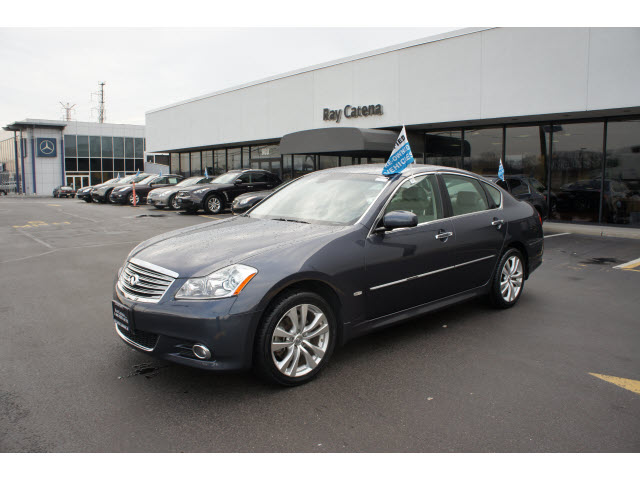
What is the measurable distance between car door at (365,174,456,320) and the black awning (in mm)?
11133

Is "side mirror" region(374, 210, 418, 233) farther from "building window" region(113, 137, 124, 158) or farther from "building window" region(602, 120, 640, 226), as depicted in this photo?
"building window" region(113, 137, 124, 158)

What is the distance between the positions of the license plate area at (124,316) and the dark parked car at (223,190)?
14.3 metres

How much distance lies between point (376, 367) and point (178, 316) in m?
1.63

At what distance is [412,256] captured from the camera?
4352 millimetres

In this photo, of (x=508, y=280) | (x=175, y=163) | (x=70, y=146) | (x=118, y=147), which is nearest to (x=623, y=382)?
(x=508, y=280)

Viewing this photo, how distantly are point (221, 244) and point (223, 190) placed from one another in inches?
585

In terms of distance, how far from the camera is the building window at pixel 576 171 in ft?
45.5

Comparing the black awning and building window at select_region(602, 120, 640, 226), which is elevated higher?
the black awning

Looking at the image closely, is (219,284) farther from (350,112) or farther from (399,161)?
(350,112)

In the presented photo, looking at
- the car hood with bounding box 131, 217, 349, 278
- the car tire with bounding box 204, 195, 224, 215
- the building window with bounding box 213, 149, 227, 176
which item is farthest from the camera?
the building window with bounding box 213, 149, 227, 176

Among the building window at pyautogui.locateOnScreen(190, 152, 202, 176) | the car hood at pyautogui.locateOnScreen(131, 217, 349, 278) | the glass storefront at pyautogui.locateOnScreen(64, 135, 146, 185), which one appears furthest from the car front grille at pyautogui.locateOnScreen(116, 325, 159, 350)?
the glass storefront at pyautogui.locateOnScreen(64, 135, 146, 185)

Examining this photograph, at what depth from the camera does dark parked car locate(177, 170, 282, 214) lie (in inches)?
698

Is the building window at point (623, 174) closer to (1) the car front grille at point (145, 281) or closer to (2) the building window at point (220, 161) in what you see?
(1) the car front grille at point (145, 281)

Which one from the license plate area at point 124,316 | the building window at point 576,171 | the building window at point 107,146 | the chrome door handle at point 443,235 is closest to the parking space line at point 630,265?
the chrome door handle at point 443,235
